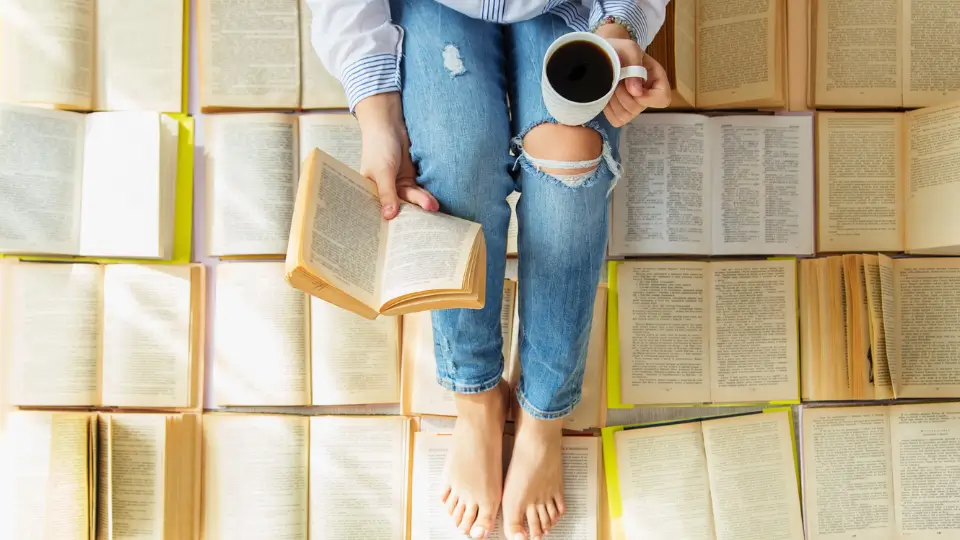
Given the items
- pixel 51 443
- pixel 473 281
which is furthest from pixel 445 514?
pixel 51 443

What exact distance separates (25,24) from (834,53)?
1.33 meters

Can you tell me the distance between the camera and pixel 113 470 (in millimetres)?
993

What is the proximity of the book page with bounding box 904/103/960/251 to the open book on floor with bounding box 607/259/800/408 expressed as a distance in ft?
0.71

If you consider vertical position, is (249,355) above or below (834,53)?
below

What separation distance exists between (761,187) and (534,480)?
0.61 meters

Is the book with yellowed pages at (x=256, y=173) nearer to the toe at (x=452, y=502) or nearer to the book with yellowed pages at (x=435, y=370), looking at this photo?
the book with yellowed pages at (x=435, y=370)

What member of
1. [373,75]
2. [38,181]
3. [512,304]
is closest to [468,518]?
[512,304]

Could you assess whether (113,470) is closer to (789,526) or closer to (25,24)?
(25,24)

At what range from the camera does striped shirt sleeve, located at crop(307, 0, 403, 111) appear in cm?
68

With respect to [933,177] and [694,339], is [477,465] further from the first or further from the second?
[933,177]

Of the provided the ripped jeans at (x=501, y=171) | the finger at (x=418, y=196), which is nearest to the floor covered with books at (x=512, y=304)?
the ripped jeans at (x=501, y=171)

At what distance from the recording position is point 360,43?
69 centimetres

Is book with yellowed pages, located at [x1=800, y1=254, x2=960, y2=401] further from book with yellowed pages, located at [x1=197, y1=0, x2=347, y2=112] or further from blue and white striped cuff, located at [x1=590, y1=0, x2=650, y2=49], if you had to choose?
book with yellowed pages, located at [x1=197, y1=0, x2=347, y2=112]

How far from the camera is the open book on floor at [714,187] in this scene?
1.01m
